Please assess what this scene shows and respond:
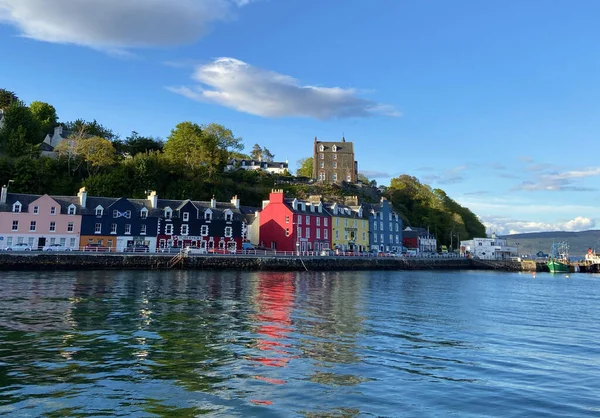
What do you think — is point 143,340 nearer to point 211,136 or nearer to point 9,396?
point 9,396

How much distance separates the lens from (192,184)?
8519cm

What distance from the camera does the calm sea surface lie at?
405 inches

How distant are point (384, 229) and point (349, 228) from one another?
38.6 feet

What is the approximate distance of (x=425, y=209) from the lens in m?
126

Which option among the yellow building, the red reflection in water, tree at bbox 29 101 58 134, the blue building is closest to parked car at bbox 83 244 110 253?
the red reflection in water

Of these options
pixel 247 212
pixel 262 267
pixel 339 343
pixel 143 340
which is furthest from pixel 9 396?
pixel 247 212

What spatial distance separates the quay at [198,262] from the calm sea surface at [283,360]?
27.3m

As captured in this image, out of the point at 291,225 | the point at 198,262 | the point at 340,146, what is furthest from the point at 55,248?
the point at 340,146

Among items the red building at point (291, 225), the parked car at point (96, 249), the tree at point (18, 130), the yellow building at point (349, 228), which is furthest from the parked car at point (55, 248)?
the yellow building at point (349, 228)

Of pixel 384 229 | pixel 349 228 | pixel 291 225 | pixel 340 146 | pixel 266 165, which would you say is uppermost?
pixel 340 146

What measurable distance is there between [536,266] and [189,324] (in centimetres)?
9595

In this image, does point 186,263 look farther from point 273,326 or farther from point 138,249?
point 273,326

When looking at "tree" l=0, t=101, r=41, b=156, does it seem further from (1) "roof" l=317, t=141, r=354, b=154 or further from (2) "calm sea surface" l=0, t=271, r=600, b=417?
(1) "roof" l=317, t=141, r=354, b=154

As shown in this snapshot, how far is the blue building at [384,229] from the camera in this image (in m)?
92.1
